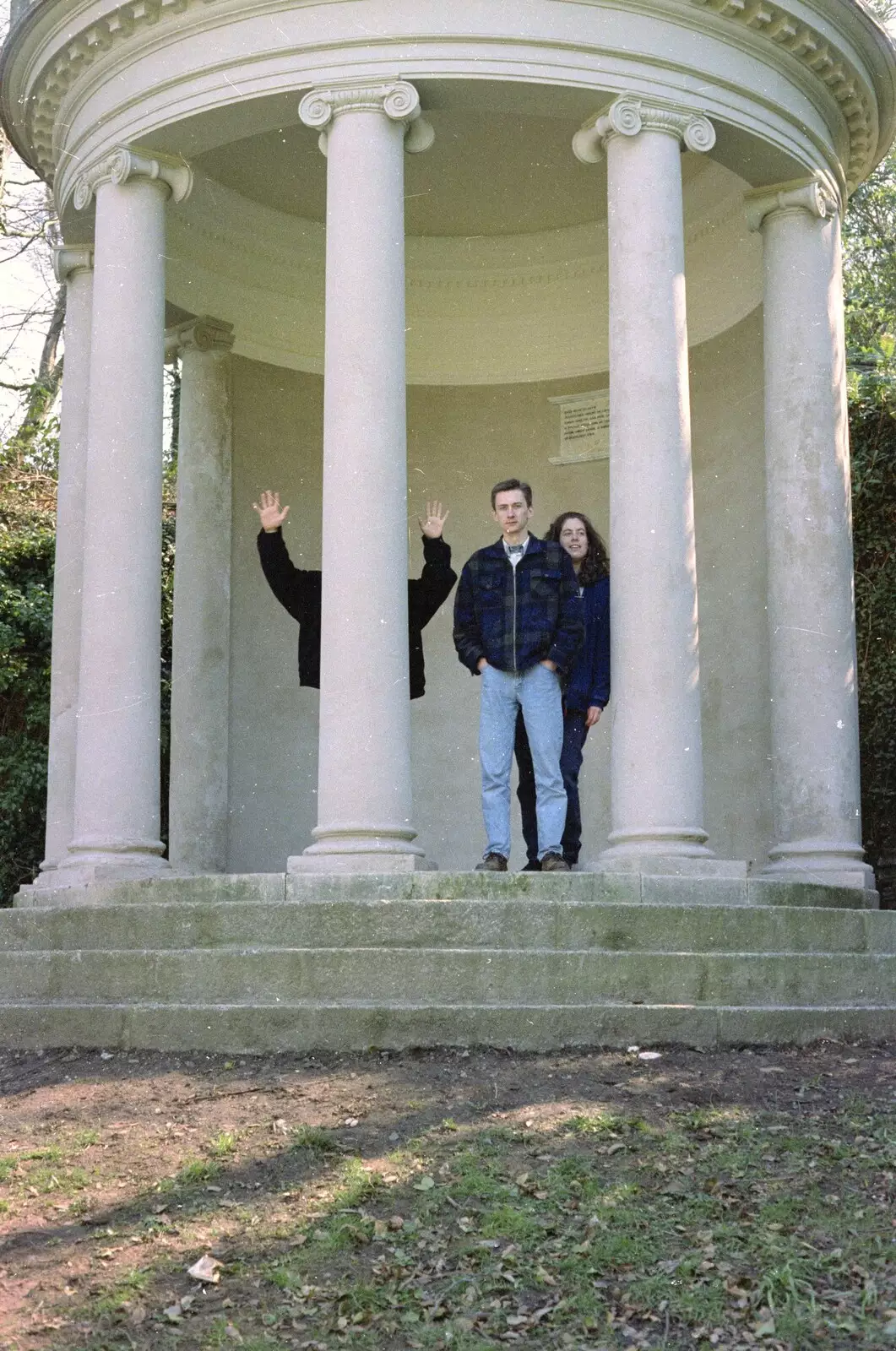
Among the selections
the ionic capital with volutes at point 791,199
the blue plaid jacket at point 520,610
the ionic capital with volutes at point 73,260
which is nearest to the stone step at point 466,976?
the blue plaid jacket at point 520,610

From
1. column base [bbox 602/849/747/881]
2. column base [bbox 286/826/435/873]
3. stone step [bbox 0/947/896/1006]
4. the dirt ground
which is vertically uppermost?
column base [bbox 286/826/435/873]

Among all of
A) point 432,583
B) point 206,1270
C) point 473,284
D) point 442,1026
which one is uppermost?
point 473,284

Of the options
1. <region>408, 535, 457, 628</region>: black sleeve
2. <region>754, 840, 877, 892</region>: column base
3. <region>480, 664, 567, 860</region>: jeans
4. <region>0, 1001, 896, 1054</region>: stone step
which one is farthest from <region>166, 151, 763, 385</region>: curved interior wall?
<region>0, 1001, 896, 1054</region>: stone step

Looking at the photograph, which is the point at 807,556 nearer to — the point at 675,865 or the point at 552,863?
the point at 675,865

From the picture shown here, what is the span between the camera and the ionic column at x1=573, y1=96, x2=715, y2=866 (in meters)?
11.1

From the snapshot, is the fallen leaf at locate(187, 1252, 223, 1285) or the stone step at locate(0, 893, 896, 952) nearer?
the fallen leaf at locate(187, 1252, 223, 1285)

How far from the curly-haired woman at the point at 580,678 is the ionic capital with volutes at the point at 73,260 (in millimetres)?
4956

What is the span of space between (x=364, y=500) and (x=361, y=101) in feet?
9.92

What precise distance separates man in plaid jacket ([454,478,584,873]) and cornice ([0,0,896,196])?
3.87m

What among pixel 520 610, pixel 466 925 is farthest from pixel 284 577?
pixel 466 925

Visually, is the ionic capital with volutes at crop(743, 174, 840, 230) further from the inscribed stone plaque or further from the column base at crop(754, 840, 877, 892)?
the column base at crop(754, 840, 877, 892)

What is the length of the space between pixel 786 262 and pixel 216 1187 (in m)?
9.42

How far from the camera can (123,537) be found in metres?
12.2

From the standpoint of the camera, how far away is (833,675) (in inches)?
509
